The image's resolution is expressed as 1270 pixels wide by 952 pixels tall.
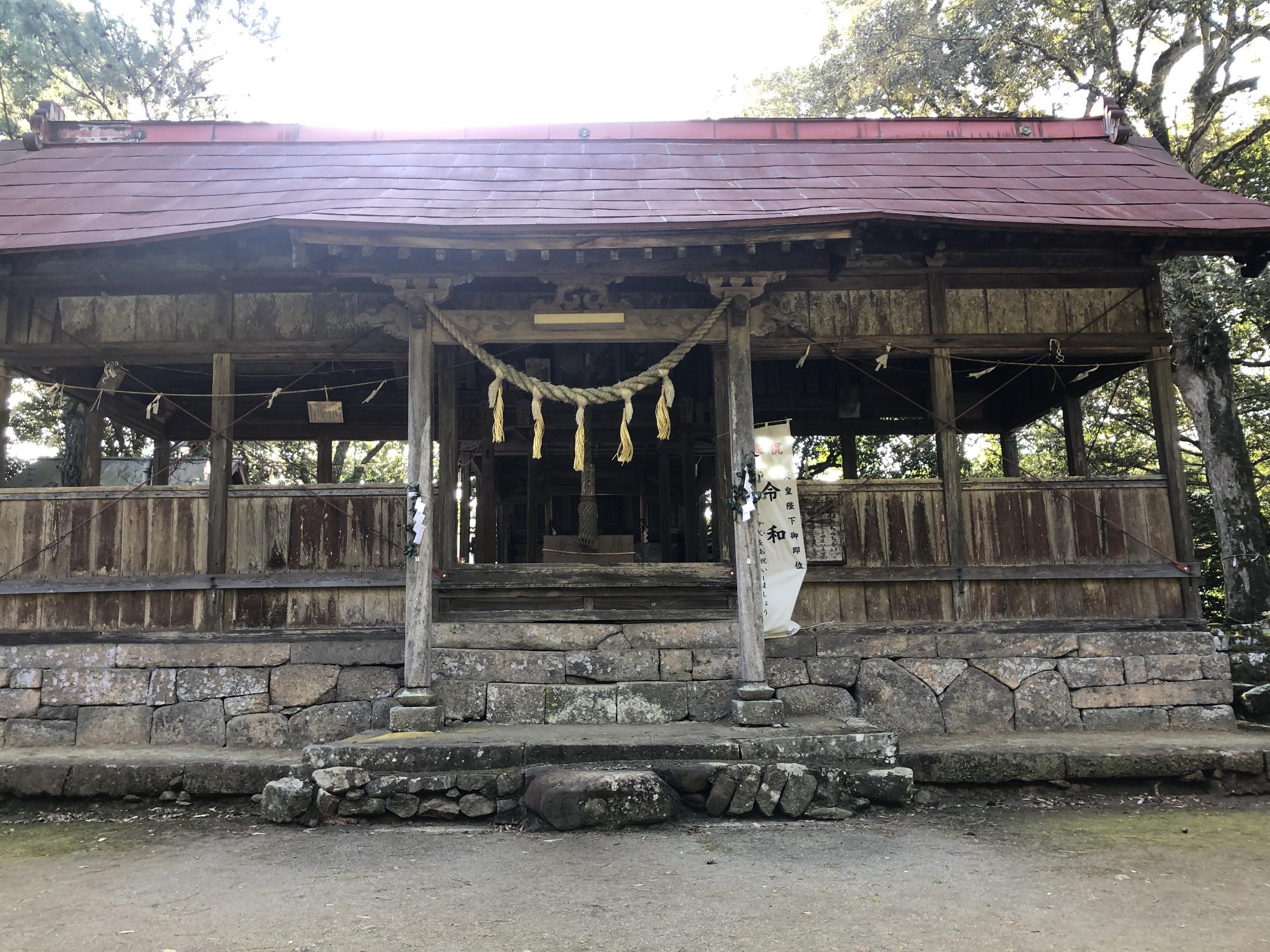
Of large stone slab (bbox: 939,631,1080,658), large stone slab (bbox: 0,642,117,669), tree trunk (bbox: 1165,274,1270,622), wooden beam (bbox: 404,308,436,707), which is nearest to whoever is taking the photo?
wooden beam (bbox: 404,308,436,707)

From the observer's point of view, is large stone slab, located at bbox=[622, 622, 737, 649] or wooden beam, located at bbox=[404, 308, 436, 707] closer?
wooden beam, located at bbox=[404, 308, 436, 707]

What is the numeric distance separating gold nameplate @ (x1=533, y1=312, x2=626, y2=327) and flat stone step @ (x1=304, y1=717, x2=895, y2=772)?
10.4ft

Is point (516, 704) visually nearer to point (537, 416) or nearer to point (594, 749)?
point (594, 749)

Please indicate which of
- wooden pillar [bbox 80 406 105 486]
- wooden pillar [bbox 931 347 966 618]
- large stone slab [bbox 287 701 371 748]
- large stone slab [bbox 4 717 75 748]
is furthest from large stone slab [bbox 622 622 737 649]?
wooden pillar [bbox 80 406 105 486]

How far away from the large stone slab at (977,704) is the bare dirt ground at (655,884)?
119cm

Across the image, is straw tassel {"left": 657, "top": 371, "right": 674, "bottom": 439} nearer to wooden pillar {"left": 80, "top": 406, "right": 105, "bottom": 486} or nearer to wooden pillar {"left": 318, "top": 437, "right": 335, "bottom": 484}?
wooden pillar {"left": 318, "top": 437, "right": 335, "bottom": 484}

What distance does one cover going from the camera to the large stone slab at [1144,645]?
7.07 metres

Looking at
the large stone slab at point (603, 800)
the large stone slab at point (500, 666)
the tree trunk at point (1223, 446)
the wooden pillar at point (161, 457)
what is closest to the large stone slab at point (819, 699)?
the large stone slab at point (500, 666)

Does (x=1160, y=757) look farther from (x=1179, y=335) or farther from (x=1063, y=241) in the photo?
(x=1179, y=335)

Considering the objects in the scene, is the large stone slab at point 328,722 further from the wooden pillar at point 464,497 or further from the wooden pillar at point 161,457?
the wooden pillar at point 161,457

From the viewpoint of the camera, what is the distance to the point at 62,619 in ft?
23.0

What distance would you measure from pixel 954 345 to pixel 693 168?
9.85 feet

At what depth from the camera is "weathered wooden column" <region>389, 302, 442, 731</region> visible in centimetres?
611

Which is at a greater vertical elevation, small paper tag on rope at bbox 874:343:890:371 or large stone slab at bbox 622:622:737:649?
small paper tag on rope at bbox 874:343:890:371
